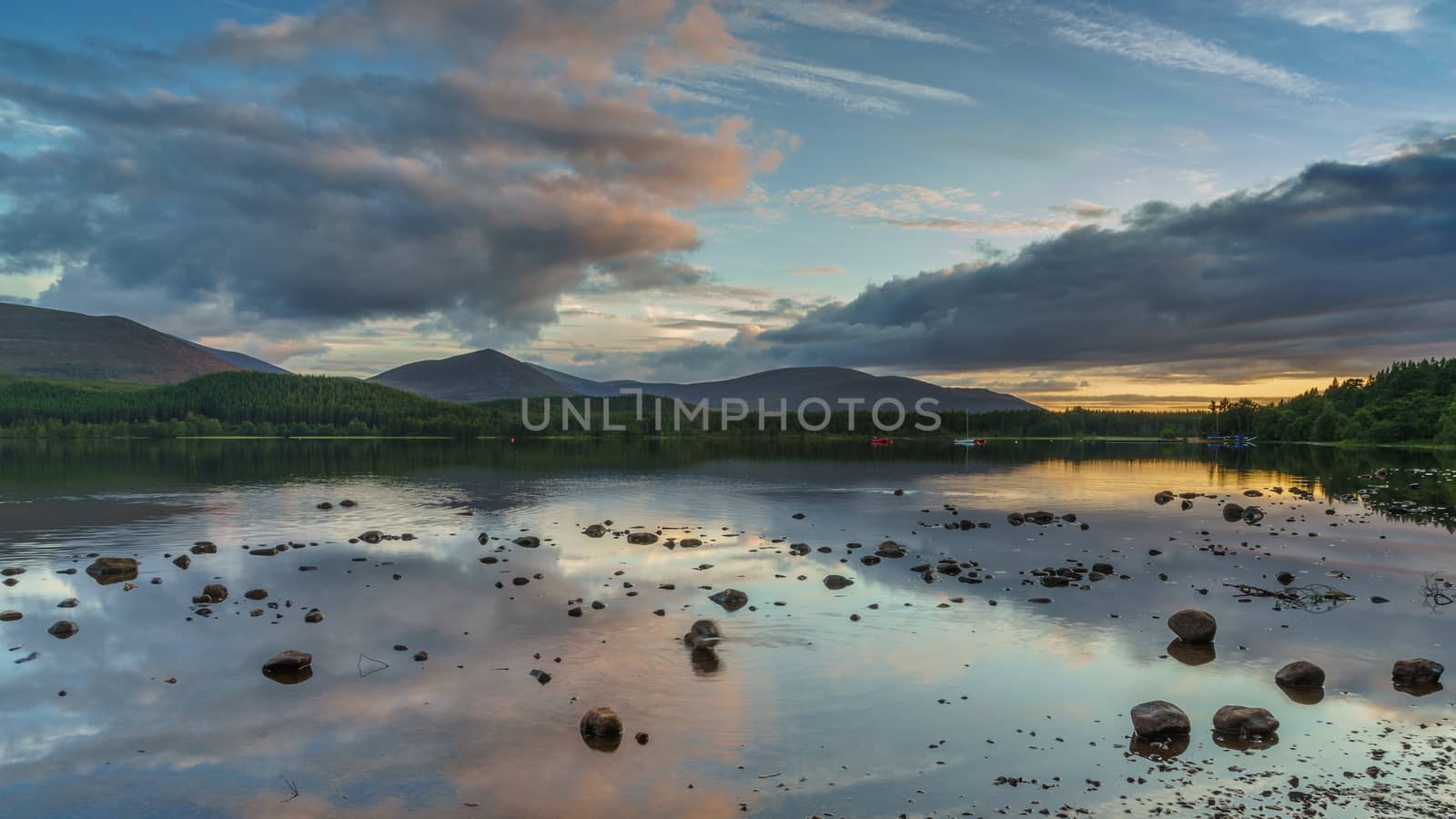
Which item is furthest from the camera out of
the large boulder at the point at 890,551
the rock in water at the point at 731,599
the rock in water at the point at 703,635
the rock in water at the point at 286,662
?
the large boulder at the point at 890,551

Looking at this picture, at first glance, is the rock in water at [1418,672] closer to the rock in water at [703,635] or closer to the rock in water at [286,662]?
the rock in water at [703,635]

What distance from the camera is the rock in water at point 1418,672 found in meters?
20.8

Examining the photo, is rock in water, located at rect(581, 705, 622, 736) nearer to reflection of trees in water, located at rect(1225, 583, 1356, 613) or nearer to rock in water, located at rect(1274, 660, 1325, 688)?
rock in water, located at rect(1274, 660, 1325, 688)

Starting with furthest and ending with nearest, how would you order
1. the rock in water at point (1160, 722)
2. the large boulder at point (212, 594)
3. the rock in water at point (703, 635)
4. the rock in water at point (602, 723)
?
the large boulder at point (212, 594) < the rock in water at point (703, 635) < the rock in water at point (602, 723) < the rock in water at point (1160, 722)

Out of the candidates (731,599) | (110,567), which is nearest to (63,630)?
(110,567)

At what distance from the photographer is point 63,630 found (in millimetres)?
26203

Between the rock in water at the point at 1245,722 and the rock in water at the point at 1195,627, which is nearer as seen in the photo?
the rock in water at the point at 1245,722

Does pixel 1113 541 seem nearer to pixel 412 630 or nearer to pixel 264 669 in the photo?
pixel 412 630

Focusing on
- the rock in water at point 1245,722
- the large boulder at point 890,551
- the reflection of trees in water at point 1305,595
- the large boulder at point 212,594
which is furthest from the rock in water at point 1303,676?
the large boulder at point 212,594

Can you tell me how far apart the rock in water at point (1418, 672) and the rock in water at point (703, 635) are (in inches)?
707

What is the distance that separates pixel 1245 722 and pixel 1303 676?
4621mm

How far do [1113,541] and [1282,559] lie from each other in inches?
330

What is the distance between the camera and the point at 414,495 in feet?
245

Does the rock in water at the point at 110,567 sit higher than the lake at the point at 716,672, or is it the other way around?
the rock in water at the point at 110,567
